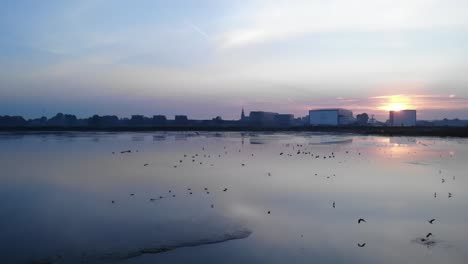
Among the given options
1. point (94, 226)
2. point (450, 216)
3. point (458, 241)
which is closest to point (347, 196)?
point (450, 216)

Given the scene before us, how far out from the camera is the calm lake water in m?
10.8

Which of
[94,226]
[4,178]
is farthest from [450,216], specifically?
[4,178]

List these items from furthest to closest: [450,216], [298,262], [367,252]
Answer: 1. [450,216]
2. [367,252]
3. [298,262]

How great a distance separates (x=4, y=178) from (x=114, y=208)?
1167 centimetres

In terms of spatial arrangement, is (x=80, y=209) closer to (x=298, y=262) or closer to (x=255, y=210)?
(x=255, y=210)

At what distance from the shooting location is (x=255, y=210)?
51.4ft

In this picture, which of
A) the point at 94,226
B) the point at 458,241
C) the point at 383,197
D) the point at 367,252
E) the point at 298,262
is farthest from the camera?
the point at 383,197

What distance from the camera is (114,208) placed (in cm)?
1594

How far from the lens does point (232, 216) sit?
14.8 metres

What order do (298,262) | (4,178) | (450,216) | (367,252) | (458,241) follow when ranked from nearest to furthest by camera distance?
(298,262), (367,252), (458,241), (450,216), (4,178)

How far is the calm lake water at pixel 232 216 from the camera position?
10758mm

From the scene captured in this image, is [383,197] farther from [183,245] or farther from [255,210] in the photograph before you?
[183,245]

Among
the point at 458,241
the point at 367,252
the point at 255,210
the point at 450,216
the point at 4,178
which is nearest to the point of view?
the point at 367,252

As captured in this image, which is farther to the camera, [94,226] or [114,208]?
[114,208]
